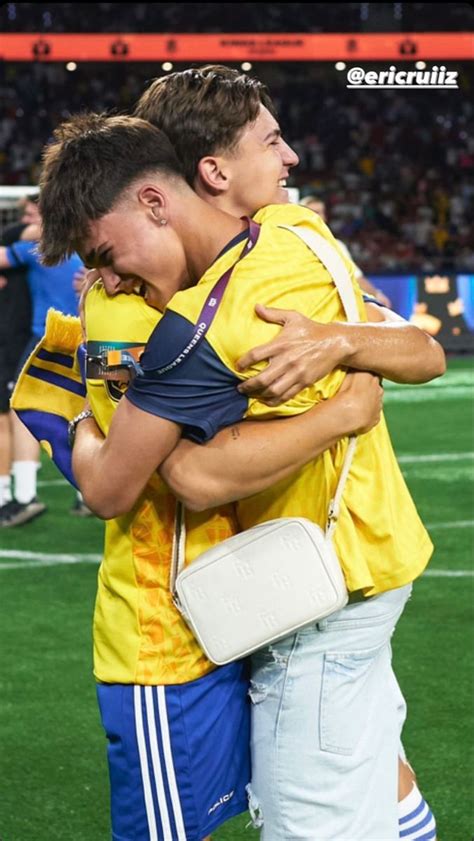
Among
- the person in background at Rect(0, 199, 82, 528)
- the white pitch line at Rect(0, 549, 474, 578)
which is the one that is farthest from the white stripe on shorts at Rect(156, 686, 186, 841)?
the person in background at Rect(0, 199, 82, 528)

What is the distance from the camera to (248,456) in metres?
2.48

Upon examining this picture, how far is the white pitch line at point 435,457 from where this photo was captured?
1087cm

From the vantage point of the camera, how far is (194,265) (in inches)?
103

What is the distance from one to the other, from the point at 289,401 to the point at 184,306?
275 millimetres

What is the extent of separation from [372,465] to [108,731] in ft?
2.68

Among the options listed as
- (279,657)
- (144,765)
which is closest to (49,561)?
(144,765)

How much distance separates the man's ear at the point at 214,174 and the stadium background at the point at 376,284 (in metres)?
1.30

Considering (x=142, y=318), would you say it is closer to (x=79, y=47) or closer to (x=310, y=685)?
(x=310, y=685)

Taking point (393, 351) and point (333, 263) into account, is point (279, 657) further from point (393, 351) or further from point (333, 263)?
point (333, 263)

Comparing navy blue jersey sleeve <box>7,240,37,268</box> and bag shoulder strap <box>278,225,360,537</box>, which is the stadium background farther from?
navy blue jersey sleeve <box>7,240,37,268</box>

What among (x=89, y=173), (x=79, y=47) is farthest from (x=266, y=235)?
(x=79, y=47)

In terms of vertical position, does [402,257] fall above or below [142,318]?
below

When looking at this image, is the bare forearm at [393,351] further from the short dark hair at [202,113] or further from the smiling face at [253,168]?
the short dark hair at [202,113]

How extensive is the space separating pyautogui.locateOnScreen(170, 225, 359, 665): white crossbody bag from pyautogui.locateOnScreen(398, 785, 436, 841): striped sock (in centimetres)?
75
